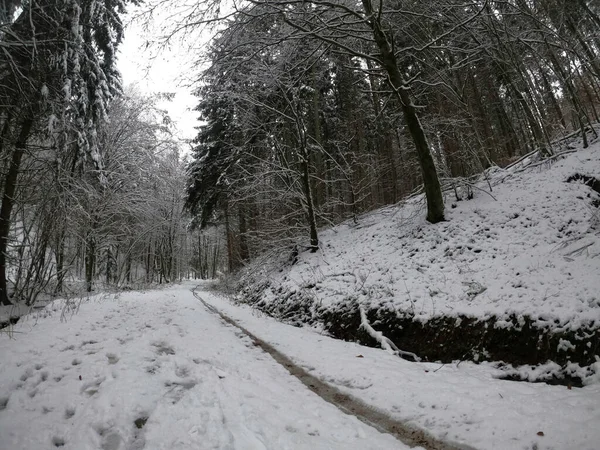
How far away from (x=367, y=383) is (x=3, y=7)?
8.49 m

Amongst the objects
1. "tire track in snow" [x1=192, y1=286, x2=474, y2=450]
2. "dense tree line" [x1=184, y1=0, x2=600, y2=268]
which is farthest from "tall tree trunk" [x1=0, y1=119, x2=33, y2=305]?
"tire track in snow" [x1=192, y1=286, x2=474, y2=450]

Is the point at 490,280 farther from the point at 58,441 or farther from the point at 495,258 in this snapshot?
the point at 58,441

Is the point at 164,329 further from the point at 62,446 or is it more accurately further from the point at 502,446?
the point at 502,446

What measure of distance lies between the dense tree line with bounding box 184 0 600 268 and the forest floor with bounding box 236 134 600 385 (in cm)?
112

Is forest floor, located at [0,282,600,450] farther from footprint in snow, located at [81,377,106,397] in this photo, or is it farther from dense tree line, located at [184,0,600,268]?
dense tree line, located at [184,0,600,268]

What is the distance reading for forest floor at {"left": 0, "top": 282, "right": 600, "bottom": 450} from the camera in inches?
94.2

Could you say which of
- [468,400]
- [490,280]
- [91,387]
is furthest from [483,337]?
[91,387]

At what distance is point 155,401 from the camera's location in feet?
9.59

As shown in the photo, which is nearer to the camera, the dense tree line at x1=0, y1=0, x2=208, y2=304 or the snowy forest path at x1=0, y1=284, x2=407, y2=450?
the snowy forest path at x1=0, y1=284, x2=407, y2=450

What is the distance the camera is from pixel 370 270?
25.2 feet

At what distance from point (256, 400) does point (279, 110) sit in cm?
1128

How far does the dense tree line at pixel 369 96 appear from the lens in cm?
711

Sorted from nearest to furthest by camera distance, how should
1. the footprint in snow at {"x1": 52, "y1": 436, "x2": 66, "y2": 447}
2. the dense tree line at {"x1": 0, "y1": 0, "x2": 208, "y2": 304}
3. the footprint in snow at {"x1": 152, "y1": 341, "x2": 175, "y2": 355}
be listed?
the footprint in snow at {"x1": 52, "y1": 436, "x2": 66, "y2": 447}, the footprint in snow at {"x1": 152, "y1": 341, "x2": 175, "y2": 355}, the dense tree line at {"x1": 0, "y1": 0, "x2": 208, "y2": 304}

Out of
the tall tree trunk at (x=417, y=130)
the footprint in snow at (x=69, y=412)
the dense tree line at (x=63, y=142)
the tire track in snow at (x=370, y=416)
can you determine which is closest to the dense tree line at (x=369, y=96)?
the tall tree trunk at (x=417, y=130)
